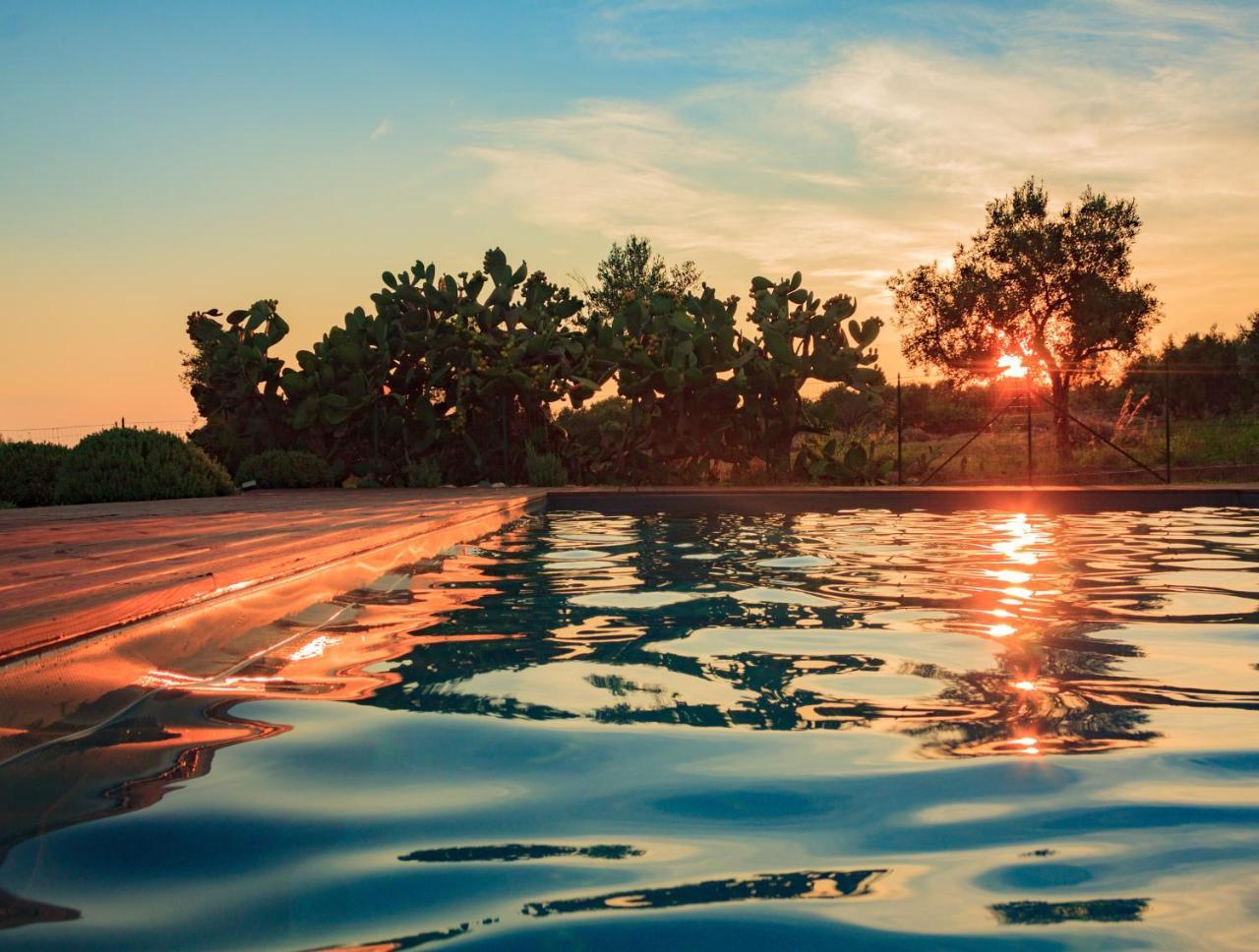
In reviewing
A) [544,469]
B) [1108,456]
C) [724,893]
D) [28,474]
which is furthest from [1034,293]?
[724,893]

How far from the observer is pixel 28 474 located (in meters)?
12.2

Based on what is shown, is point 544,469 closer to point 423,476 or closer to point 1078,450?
point 423,476

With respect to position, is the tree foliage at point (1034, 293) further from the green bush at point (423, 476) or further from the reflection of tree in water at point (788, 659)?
the reflection of tree in water at point (788, 659)

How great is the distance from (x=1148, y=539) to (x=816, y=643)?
18.9ft

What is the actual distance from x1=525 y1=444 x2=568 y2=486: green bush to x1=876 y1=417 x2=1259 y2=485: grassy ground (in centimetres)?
546

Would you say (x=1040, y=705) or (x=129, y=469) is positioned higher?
(x=129, y=469)

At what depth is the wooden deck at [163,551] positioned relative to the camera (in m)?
2.77

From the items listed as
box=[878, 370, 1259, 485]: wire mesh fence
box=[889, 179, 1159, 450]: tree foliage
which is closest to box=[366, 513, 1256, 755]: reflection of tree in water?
box=[878, 370, 1259, 485]: wire mesh fence

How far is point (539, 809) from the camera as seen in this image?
210cm

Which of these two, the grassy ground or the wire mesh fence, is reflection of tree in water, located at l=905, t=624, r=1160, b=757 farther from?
the grassy ground

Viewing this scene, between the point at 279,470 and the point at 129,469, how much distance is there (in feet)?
14.0

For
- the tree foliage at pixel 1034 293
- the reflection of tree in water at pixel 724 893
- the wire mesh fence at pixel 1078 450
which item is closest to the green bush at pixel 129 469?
the wire mesh fence at pixel 1078 450

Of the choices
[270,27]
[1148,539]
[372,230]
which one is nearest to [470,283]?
[372,230]

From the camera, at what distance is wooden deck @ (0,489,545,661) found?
2.77 m
